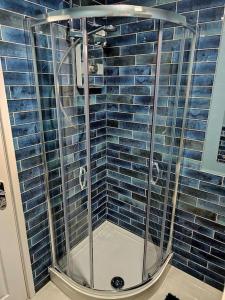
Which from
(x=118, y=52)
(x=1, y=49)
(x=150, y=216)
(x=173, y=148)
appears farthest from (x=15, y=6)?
(x=150, y=216)

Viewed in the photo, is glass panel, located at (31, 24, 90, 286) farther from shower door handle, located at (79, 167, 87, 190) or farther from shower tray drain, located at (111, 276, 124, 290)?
shower tray drain, located at (111, 276, 124, 290)

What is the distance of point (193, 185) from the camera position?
1.60m

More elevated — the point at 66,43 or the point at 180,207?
the point at 66,43

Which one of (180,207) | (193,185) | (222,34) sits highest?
(222,34)

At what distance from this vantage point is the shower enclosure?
125 cm

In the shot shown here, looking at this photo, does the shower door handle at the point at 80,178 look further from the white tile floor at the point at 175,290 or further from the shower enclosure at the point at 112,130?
the white tile floor at the point at 175,290

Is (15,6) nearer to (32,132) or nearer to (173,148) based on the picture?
(32,132)

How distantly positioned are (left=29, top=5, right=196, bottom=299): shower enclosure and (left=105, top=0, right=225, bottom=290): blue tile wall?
0.01m

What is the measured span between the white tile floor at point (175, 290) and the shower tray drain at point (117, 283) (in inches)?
6.6

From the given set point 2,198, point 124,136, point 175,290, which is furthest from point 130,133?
point 175,290

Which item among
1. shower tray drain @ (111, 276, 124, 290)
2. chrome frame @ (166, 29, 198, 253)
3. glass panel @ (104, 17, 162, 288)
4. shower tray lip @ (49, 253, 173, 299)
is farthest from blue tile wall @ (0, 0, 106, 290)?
chrome frame @ (166, 29, 198, 253)

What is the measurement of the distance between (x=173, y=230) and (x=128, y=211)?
1.50 feet

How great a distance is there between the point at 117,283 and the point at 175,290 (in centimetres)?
48

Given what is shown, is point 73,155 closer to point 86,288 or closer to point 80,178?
point 80,178
